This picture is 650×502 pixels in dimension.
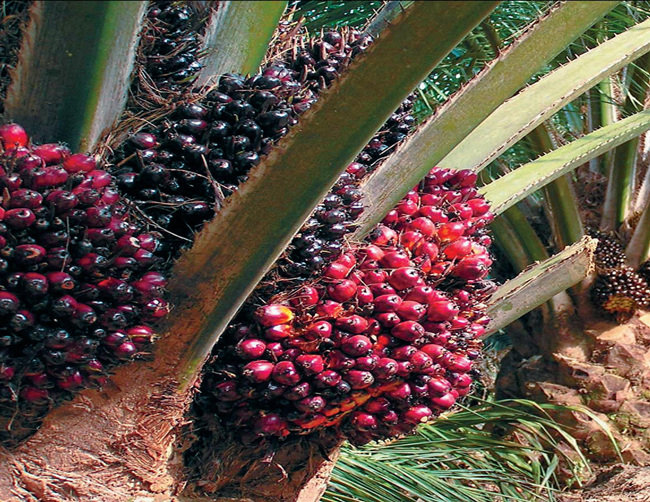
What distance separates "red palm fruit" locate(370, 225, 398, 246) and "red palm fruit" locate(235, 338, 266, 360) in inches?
13.2

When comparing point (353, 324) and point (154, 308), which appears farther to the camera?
point (353, 324)

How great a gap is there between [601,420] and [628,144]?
4.17 ft

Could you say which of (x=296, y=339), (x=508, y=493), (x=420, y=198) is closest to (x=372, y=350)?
(x=296, y=339)

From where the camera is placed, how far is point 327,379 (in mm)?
1278

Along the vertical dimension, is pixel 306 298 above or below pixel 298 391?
above

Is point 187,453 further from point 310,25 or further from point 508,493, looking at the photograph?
point 310,25

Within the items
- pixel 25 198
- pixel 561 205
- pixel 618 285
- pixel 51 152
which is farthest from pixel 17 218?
pixel 618 285

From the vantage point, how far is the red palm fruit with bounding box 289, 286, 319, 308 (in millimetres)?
1313

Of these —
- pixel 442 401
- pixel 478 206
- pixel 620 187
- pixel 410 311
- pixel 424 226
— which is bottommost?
pixel 442 401

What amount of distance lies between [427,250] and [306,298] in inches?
11.6

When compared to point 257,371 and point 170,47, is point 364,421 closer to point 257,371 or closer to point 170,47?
point 257,371

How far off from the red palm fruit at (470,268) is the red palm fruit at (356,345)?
28 centimetres

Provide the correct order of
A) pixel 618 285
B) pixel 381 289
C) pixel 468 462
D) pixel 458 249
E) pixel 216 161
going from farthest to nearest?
pixel 618 285, pixel 468 462, pixel 458 249, pixel 381 289, pixel 216 161

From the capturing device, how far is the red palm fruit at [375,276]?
135 centimetres
